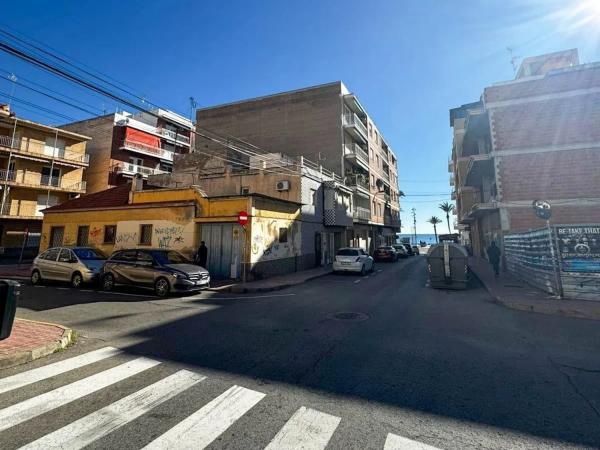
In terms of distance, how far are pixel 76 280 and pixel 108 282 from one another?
71.7 inches

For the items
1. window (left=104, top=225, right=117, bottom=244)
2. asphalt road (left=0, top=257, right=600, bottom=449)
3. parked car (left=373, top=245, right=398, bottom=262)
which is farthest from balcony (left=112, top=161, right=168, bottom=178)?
asphalt road (left=0, top=257, right=600, bottom=449)

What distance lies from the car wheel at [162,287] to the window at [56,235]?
14527 millimetres

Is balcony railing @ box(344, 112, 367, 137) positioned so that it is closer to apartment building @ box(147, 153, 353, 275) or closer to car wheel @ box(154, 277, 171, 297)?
apartment building @ box(147, 153, 353, 275)

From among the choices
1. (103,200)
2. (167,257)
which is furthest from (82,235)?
(167,257)

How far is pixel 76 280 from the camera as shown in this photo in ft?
39.8

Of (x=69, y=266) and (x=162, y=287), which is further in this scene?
(x=69, y=266)

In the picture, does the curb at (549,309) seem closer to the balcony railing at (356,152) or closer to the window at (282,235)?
the window at (282,235)

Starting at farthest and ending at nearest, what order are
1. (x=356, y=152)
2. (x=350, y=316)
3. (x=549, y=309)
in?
1. (x=356, y=152)
2. (x=549, y=309)
3. (x=350, y=316)

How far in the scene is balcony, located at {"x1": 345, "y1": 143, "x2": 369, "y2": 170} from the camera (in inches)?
1118

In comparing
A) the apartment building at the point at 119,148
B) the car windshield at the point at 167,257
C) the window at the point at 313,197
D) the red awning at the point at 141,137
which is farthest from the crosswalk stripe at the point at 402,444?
the red awning at the point at 141,137

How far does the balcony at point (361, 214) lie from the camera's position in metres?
29.0

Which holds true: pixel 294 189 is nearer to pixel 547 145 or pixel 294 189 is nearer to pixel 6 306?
pixel 547 145

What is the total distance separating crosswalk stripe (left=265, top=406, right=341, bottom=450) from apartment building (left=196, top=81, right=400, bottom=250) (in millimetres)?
25154

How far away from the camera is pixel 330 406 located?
128 inches
